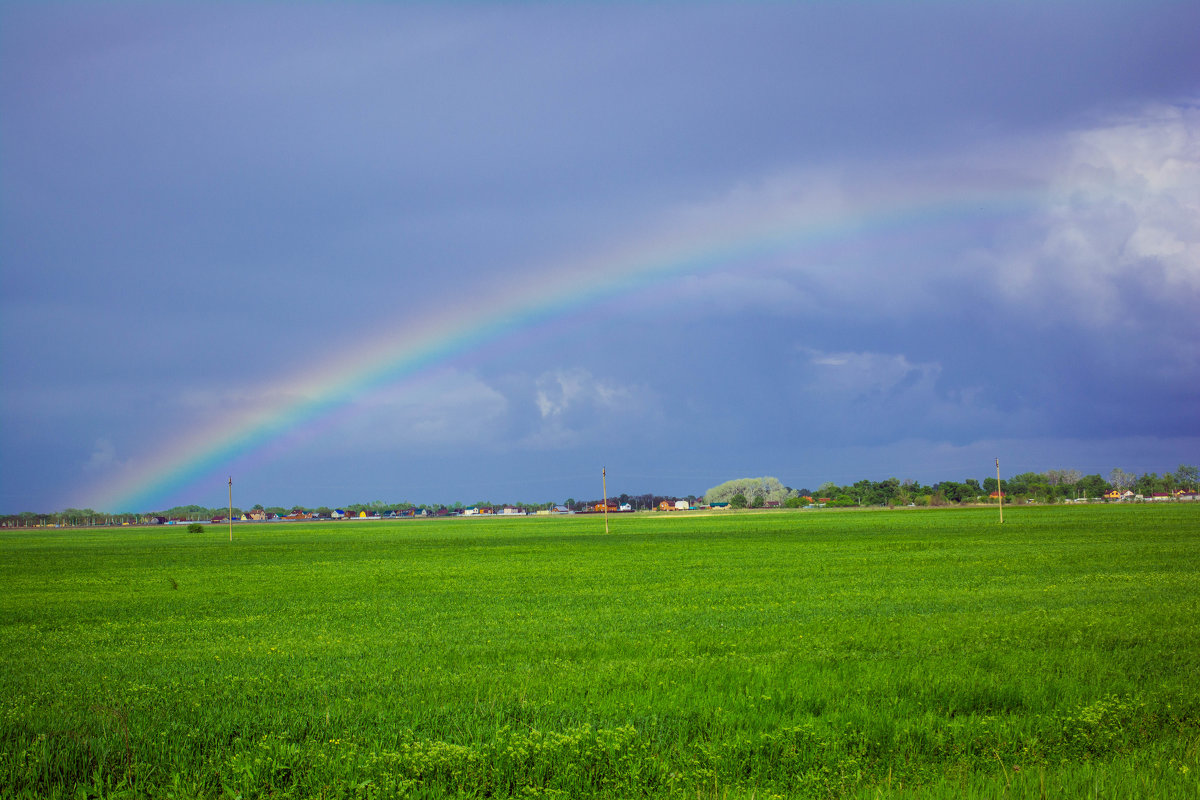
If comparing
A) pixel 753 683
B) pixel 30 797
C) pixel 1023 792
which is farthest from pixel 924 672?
pixel 30 797

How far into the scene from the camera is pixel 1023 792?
24.4ft

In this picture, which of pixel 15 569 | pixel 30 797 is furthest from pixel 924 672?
pixel 15 569

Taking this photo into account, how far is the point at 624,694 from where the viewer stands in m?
11.4

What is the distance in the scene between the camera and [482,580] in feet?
103

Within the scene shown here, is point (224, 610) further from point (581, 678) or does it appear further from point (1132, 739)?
point (1132, 739)

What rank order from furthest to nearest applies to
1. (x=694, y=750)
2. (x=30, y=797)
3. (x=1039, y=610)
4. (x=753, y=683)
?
1. (x=1039, y=610)
2. (x=753, y=683)
3. (x=694, y=750)
4. (x=30, y=797)

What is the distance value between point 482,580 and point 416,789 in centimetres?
2367

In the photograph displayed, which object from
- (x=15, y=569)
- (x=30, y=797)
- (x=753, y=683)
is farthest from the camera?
(x=15, y=569)

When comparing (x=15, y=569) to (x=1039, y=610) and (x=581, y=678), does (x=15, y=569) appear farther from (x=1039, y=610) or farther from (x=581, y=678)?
(x=1039, y=610)

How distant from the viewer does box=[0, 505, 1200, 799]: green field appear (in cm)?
838

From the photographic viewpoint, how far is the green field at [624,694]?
27.5 feet

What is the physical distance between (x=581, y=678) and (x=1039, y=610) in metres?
13.1

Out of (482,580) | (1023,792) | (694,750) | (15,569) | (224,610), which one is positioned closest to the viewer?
(1023,792)

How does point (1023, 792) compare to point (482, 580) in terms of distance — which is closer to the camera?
point (1023, 792)
